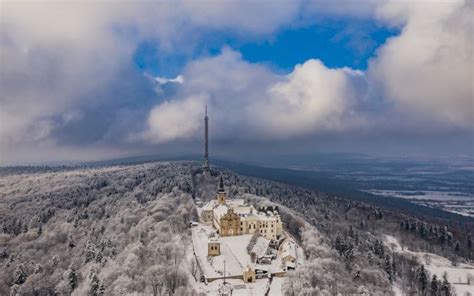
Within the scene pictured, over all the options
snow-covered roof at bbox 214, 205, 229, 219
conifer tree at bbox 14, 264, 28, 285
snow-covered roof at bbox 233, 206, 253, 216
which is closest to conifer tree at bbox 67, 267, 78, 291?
conifer tree at bbox 14, 264, 28, 285

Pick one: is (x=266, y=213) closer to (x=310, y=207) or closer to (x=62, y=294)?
(x=62, y=294)

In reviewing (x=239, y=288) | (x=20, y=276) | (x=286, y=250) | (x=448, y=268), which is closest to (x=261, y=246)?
(x=286, y=250)

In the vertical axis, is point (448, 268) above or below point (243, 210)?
below

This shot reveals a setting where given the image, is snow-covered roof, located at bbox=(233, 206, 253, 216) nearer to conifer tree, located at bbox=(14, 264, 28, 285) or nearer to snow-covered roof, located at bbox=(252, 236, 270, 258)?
snow-covered roof, located at bbox=(252, 236, 270, 258)

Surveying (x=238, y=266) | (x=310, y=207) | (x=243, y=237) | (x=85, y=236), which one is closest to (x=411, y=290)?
(x=243, y=237)

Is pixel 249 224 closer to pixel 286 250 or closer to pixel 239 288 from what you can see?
pixel 286 250

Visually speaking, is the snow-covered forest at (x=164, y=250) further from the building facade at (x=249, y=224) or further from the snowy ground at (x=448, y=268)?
the building facade at (x=249, y=224)

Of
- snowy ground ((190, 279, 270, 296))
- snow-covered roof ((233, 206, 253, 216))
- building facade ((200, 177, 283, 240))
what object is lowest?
snowy ground ((190, 279, 270, 296))
